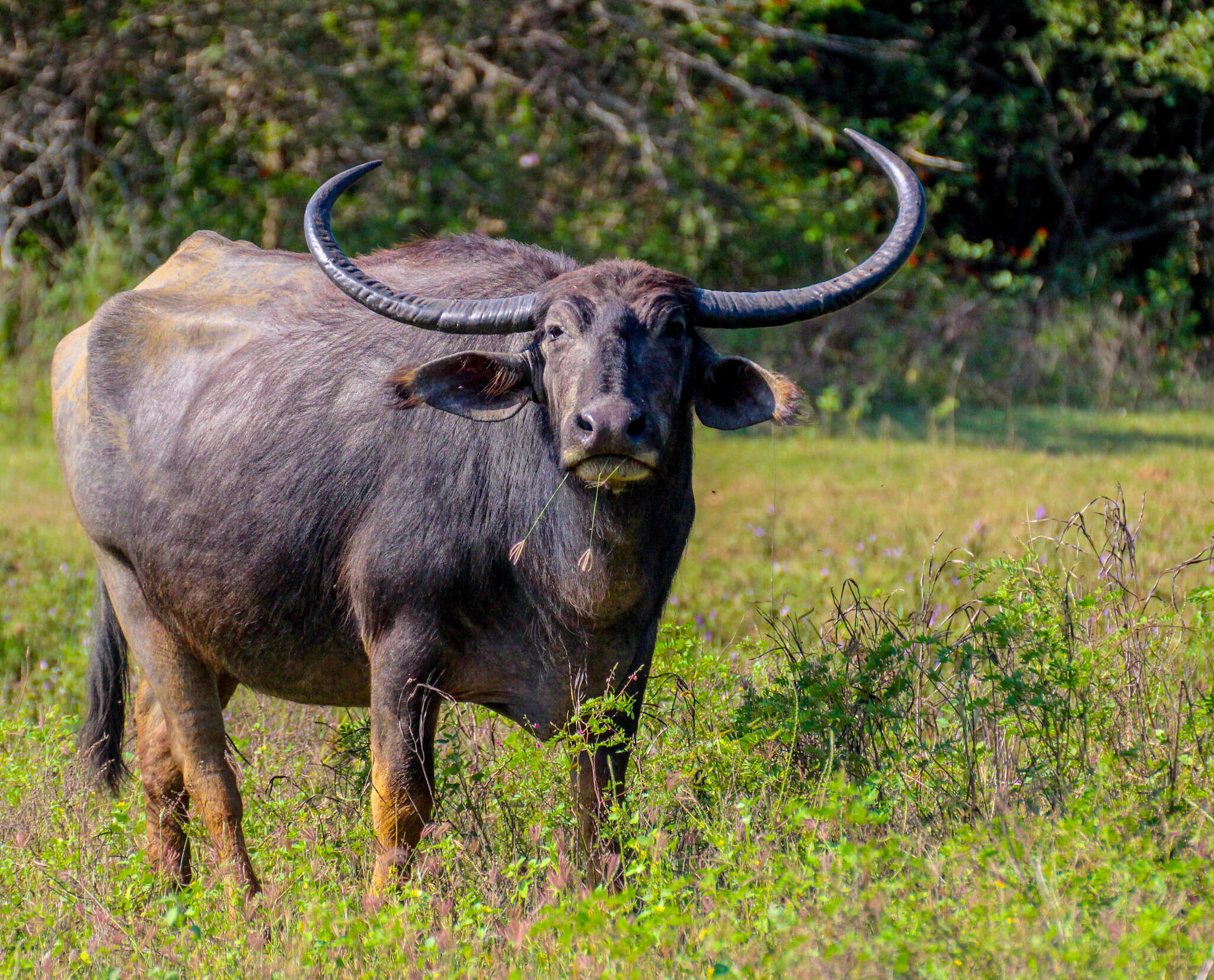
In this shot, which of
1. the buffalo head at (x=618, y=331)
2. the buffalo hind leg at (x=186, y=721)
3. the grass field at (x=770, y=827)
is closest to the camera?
the grass field at (x=770, y=827)

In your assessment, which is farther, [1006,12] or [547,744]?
[1006,12]

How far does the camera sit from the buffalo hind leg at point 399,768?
11.7ft

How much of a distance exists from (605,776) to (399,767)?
→ 22.0 inches

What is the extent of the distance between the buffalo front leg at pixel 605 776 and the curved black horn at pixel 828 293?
0.98 m

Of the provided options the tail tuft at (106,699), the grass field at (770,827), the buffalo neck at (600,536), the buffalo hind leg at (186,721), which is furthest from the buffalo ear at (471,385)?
the tail tuft at (106,699)

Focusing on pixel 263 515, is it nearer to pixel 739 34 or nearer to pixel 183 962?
pixel 183 962

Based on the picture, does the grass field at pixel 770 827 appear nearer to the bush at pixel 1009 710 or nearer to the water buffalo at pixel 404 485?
the bush at pixel 1009 710

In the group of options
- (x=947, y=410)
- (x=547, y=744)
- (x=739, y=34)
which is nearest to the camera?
(x=547, y=744)

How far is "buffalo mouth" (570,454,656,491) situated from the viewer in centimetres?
315

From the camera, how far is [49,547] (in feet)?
23.5

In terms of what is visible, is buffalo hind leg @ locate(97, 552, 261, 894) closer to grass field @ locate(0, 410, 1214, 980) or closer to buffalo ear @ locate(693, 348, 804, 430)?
grass field @ locate(0, 410, 1214, 980)

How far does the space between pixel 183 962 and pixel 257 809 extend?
1118 millimetres

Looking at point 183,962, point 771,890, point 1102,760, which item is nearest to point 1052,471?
point 1102,760

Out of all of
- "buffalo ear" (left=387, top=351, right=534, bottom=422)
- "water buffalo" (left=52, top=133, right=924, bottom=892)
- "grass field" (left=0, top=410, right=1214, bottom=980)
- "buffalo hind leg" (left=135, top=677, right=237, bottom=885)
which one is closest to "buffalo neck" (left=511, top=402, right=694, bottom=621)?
"water buffalo" (left=52, top=133, right=924, bottom=892)
